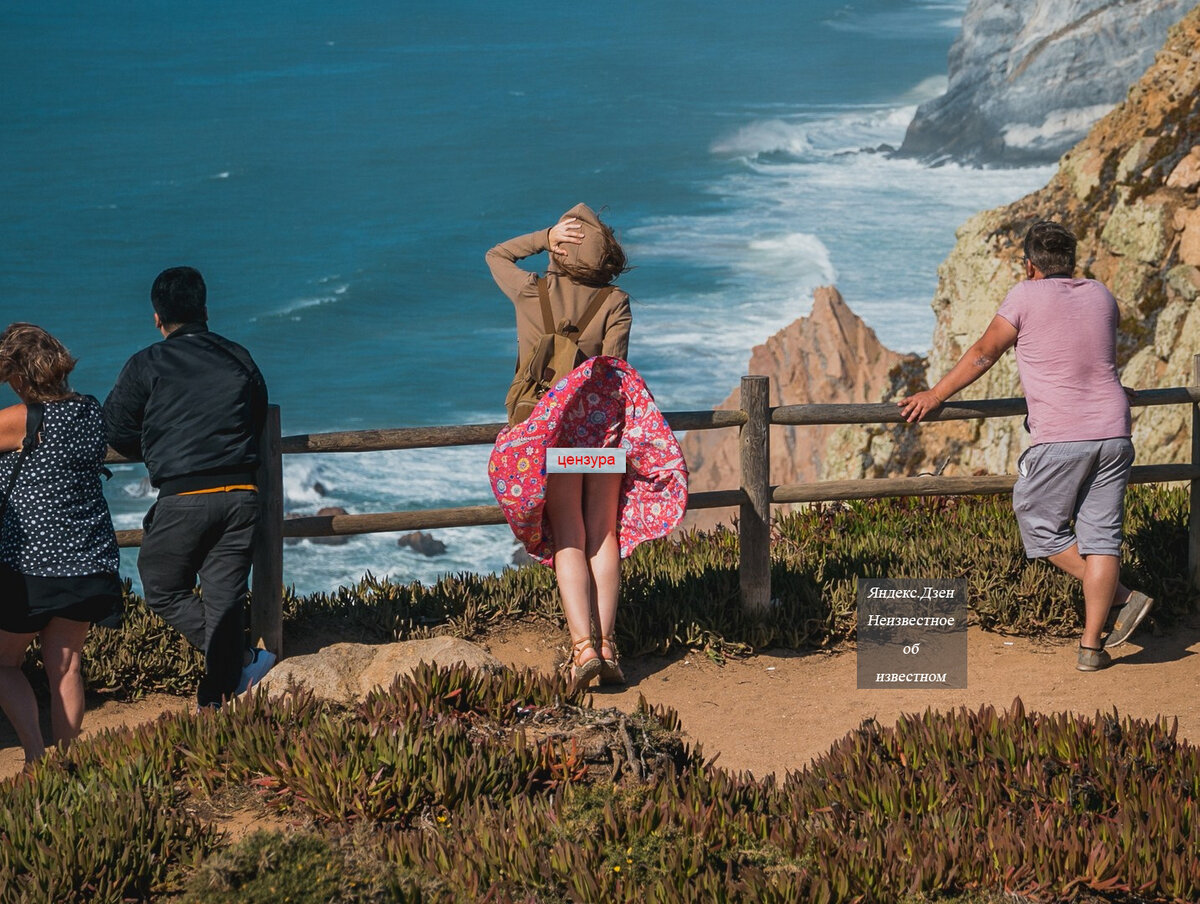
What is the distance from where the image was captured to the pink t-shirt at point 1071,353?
636 centimetres

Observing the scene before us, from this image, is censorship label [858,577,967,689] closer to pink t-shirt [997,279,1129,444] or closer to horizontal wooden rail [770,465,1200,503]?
horizontal wooden rail [770,465,1200,503]

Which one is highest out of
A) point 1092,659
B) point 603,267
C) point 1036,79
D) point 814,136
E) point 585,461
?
point 1036,79

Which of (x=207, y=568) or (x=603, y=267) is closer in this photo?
(x=207, y=568)

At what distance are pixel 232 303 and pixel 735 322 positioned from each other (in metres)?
24.6

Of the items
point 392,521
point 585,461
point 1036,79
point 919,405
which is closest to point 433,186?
point 1036,79

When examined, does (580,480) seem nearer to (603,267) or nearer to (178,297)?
(603,267)

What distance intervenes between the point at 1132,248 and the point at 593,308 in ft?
34.4

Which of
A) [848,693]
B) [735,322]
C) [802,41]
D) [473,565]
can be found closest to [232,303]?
[735,322]

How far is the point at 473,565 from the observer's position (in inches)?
1300

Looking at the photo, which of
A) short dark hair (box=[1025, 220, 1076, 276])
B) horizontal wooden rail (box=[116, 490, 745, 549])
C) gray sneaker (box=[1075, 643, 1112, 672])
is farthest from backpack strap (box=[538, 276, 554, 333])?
A: gray sneaker (box=[1075, 643, 1112, 672])

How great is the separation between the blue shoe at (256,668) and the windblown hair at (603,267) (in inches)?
85.9

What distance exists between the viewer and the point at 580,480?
6309 millimetres

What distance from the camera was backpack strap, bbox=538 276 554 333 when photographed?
6172 millimetres

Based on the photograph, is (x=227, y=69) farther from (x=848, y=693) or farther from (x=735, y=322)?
(x=848, y=693)
